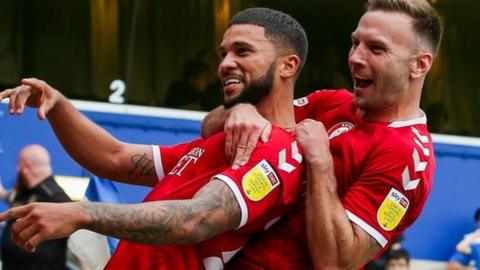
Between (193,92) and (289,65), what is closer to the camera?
(289,65)

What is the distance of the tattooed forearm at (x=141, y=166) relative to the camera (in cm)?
597

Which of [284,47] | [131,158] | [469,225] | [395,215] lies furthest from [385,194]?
[469,225]

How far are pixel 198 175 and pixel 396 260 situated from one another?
5726 millimetres

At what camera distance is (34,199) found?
921 cm

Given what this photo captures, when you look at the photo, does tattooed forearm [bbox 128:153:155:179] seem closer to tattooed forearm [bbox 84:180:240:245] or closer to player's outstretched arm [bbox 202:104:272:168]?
player's outstretched arm [bbox 202:104:272:168]

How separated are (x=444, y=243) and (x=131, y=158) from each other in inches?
275

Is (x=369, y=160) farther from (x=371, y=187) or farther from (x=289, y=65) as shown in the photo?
(x=289, y=65)

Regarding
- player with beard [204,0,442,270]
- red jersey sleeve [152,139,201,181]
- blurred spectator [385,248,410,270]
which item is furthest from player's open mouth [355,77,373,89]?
blurred spectator [385,248,410,270]

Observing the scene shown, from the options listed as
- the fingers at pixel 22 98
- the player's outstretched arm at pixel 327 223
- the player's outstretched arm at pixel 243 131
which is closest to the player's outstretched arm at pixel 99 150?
the fingers at pixel 22 98

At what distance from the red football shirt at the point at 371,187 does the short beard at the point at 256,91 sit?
352mm

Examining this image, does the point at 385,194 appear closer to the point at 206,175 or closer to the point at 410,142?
the point at 410,142

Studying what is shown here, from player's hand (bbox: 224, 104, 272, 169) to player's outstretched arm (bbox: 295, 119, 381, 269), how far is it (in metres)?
0.18

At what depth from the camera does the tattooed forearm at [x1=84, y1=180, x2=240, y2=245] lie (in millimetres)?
4695

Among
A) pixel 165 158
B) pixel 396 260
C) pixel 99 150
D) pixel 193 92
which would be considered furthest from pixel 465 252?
pixel 99 150
